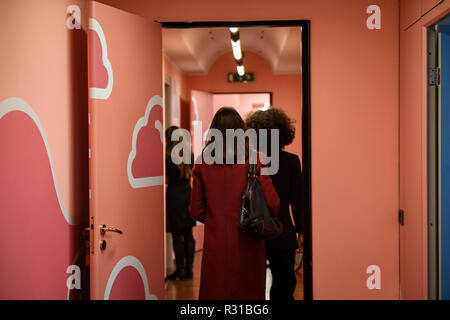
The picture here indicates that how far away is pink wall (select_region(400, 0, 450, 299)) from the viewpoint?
244 cm

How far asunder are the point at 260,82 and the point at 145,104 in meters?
4.91

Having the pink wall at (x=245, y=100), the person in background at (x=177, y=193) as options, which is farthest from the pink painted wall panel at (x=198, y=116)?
the person in background at (x=177, y=193)

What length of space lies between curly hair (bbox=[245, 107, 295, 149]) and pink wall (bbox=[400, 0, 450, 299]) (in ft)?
2.33

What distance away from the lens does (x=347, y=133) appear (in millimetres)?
2799

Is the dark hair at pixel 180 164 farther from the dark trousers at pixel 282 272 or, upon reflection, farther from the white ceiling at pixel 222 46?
the dark trousers at pixel 282 272

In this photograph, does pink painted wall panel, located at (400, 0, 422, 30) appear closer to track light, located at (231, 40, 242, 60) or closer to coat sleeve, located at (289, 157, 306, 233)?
coat sleeve, located at (289, 157, 306, 233)

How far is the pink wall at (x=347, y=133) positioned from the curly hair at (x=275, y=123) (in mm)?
211

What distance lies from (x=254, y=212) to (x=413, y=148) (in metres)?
1.09

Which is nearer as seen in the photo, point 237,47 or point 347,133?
point 347,133

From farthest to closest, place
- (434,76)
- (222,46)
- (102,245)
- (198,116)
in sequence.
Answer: (222,46), (198,116), (434,76), (102,245)

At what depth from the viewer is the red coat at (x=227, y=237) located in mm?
2299

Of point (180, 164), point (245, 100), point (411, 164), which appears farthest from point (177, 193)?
point (245, 100)

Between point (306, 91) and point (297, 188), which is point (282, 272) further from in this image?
point (306, 91)

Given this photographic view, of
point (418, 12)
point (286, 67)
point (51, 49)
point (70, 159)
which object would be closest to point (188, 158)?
point (70, 159)
